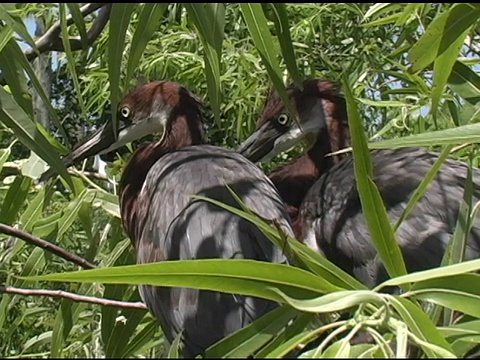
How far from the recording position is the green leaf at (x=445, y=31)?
1086 millimetres

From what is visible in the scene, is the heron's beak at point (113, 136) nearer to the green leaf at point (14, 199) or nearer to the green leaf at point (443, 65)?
the green leaf at point (14, 199)

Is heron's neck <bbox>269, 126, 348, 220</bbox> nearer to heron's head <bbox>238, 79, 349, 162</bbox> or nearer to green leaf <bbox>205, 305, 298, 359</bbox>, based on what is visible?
heron's head <bbox>238, 79, 349, 162</bbox>

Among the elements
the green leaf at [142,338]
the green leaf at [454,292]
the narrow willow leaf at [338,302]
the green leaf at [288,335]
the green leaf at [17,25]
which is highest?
the green leaf at [17,25]

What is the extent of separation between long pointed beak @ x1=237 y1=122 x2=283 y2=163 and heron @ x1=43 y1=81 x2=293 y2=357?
0.41 ft

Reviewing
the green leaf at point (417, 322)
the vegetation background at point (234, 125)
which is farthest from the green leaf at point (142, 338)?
the green leaf at point (417, 322)

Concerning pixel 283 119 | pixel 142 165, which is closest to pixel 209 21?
pixel 142 165

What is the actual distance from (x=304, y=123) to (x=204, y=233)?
666 millimetres

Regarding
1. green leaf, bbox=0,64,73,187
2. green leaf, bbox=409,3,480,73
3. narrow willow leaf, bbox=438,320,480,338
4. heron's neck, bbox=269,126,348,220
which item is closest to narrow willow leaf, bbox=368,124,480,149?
green leaf, bbox=409,3,480,73

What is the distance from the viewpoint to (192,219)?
1630 mm

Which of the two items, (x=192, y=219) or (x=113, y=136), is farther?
(x=113, y=136)

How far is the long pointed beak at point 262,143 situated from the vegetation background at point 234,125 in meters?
0.20

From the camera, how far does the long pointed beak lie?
219cm

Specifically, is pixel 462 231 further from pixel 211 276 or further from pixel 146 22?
pixel 146 22

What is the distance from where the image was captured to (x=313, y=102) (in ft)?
7.10
